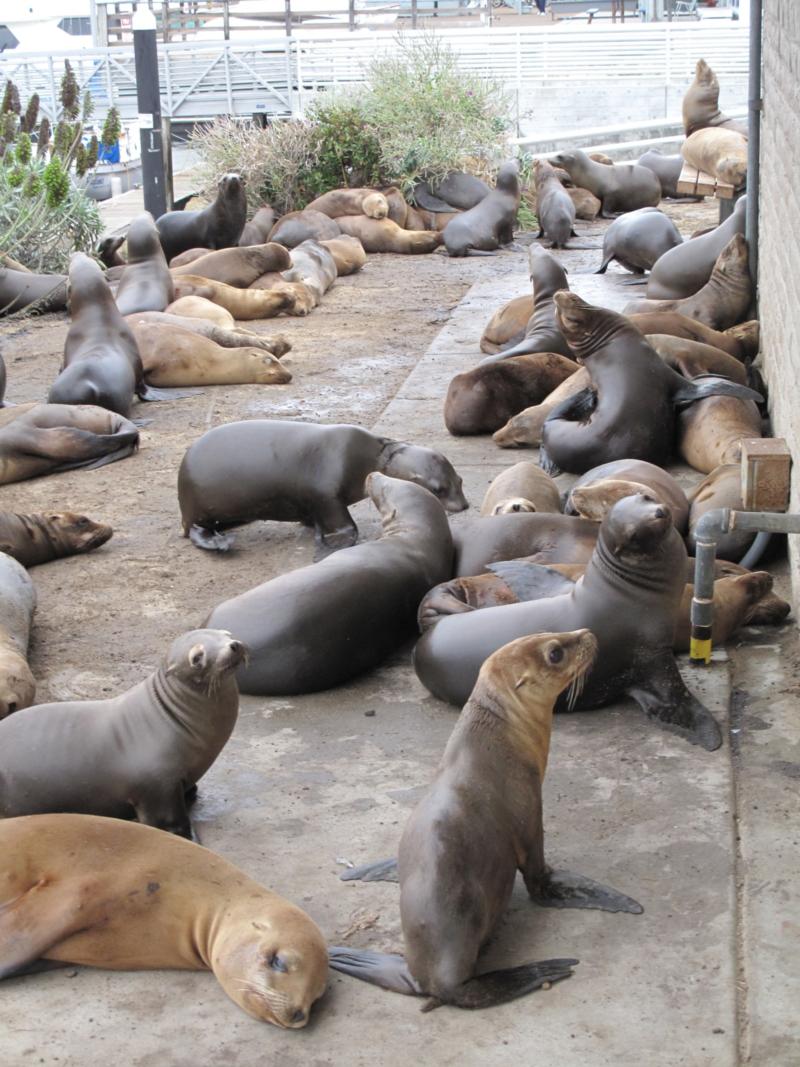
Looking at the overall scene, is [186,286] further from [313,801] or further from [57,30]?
[57,30]

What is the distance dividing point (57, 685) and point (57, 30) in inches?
1875

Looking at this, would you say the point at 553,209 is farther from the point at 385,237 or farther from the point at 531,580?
the point at 531,580

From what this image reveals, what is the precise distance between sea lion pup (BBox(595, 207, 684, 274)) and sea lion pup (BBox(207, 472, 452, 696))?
7.10 metres

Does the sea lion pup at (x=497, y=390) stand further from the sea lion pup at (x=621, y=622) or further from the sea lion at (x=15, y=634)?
the sea lion pup at (x=621, y=622)

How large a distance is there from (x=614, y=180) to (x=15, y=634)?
1274cm

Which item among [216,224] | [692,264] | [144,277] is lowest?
[144,277]

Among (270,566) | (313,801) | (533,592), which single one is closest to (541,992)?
(313,801)

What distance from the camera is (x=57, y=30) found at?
157 ft

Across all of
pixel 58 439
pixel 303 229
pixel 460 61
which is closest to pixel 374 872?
→ pixel 58 439

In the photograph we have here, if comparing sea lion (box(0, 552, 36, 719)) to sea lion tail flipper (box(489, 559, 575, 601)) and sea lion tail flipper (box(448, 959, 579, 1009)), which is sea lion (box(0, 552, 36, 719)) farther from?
sea lion tail flipper (box(448, 959, 579, 1009))

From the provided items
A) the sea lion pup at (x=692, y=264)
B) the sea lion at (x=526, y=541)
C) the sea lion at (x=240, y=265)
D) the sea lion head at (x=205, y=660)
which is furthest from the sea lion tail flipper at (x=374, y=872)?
the sea lion at (x=240, y=265)

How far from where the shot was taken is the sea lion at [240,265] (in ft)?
39.4

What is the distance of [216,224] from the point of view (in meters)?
13.9

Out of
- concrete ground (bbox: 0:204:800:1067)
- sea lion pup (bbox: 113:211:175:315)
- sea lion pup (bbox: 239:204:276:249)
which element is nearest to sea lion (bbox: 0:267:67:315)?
sea lion pup (bbox: 113:211:175:315)
